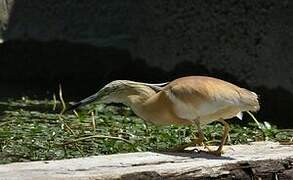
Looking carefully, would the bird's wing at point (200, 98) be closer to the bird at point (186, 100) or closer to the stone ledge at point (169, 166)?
the bird at point (186, 100)

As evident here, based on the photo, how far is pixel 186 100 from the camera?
12.0 feet

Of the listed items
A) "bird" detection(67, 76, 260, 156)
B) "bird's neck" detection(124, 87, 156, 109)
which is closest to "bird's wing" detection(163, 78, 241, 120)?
"bird" detection(67, 76, 260, 156)

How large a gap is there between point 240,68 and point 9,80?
2440 mm

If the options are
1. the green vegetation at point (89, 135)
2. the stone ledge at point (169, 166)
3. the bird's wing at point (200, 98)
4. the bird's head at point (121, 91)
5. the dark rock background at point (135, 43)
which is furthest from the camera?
the dark rock background at point (135, 43)

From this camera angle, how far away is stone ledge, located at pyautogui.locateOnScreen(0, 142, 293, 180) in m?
3.26

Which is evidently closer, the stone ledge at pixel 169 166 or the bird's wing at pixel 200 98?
the stone ledge at pixel 169 166

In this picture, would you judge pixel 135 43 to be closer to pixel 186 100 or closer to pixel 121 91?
pixel 121 91

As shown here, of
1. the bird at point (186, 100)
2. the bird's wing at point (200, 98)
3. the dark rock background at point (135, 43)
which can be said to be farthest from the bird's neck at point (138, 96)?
the dark rock background at point (135, 43)

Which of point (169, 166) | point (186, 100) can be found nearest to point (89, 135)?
point (186, 100)

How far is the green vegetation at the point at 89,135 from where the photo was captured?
4262 millimetres

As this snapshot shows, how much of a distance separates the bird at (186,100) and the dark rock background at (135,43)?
11.2 feet

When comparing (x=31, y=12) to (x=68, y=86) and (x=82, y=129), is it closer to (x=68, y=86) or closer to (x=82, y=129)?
(x=68, y=86)

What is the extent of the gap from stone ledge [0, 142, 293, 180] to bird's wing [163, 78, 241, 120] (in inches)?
7.9

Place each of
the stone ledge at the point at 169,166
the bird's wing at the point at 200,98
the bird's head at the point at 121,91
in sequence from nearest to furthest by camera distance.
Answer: the stone ledge at the point at 169,166 → the bird's wing at the point at 200,98 → the bird's head at the point at 121,91
